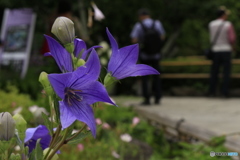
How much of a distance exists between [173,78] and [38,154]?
13328 mm

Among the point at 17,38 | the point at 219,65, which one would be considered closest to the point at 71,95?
the point at 17,38

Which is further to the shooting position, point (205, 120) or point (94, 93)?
point (205, 120)

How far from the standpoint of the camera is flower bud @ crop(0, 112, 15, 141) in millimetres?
940

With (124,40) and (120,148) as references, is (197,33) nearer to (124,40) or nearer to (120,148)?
(124,40)

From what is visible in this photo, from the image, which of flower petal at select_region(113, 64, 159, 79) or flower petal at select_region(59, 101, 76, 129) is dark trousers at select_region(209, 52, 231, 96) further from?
flower petal at select_region(59, 101, 76, 129)

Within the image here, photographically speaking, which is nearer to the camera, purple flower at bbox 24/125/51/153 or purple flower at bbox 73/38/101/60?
purple flower at bbox 73/38/101/60

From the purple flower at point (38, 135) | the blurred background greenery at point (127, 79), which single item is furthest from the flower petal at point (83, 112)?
the blurred background greenery at point (127, 79)

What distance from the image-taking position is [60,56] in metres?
0.98

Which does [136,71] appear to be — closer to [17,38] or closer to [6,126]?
[6,126]

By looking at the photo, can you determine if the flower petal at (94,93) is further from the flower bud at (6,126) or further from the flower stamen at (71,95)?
the flower bud at (6,126)

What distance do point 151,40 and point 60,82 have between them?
770 cm

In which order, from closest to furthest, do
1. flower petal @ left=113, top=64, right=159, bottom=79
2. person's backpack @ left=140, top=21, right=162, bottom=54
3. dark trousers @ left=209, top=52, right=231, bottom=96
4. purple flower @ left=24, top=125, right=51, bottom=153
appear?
flower petal @ left=113, top=64, right=159, bottom=79 < purple flower @ left=24, top=125, right=51, bottom=153 < person's backpack @ left=140, top=21, right=162, bottom=54 < dark trousers @ left=209, top=52, right=231, bottom=96

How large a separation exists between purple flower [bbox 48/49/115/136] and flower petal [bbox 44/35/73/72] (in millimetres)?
53

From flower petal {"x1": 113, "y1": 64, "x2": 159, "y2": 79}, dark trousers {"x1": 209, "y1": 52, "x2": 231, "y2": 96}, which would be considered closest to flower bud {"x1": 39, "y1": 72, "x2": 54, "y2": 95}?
flower petal {"x1": 113, "y1": 64, "x2": 159, "y2": 79}
